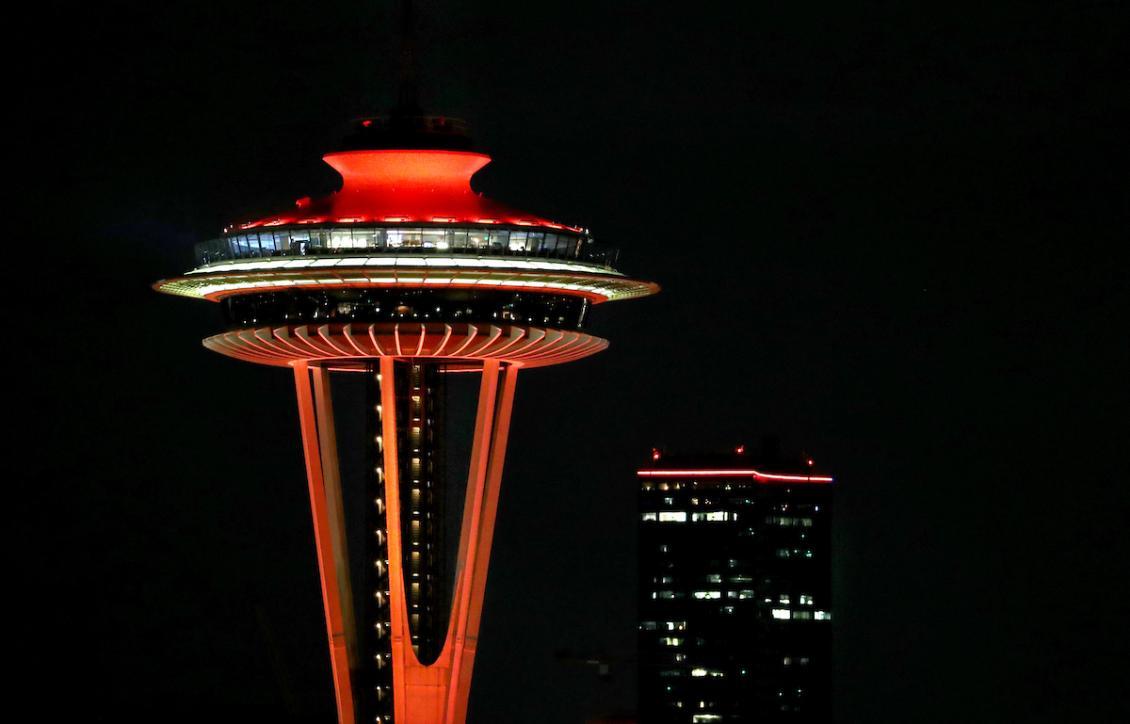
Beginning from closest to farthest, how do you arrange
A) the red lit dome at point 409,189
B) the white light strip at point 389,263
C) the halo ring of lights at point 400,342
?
the white light strip at point 389,263, the halo ring of lights at point 400,342, the red lit dome at point 409,189

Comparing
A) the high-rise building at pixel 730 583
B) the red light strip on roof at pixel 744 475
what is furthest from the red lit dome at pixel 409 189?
the high-rise building at pixel 730 583

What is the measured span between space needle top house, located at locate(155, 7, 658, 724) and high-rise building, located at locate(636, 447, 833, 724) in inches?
1336

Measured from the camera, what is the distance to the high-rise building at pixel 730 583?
161375 mm

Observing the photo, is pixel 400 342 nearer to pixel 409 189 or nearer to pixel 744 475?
pixel 409 189

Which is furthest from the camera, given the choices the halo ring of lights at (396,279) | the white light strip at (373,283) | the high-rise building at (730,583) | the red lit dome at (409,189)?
the high-rise building at (730,583)

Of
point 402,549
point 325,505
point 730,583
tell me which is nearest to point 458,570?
point 402,549

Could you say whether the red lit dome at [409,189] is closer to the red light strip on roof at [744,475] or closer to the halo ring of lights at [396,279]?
the halo ring of lights at [396,279]

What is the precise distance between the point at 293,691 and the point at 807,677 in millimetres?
23955

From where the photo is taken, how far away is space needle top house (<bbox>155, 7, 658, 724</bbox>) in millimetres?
124000

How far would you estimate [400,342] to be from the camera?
12506 cm

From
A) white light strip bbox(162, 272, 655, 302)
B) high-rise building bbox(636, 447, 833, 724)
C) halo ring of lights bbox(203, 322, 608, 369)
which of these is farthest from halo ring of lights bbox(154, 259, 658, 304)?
high-rise building bbox(636, 447, 833, 724)

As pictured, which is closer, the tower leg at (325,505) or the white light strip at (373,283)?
the white light strip at (373,283)

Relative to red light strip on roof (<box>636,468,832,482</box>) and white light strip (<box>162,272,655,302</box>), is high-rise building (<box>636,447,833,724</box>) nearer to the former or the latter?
red light strip on roof (<box>636,468,832,482</box>)

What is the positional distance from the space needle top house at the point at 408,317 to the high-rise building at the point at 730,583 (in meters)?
33.9
